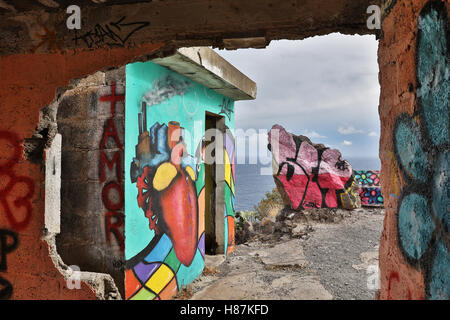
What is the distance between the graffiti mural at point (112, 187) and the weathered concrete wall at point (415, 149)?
2476 mm

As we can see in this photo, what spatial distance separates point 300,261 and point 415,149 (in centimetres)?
460

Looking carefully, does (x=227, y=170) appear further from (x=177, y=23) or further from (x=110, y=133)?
(x=177, y=23)

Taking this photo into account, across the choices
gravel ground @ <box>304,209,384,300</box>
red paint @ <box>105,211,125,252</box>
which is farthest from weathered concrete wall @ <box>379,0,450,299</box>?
gravel ground @ <box>304,209,384,300</box>

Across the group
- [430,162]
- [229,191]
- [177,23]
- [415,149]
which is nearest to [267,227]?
[229,191]

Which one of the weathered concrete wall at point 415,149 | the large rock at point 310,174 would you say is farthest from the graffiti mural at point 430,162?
the large rock at point 310,174

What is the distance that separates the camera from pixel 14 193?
2.46m

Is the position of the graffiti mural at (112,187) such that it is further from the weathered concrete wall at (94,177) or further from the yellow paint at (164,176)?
the yellow paint at (164,176)

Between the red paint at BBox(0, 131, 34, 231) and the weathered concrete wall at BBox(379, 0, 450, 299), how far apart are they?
102 inches

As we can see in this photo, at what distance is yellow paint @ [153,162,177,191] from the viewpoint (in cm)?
393

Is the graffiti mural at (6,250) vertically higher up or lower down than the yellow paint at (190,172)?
lower down

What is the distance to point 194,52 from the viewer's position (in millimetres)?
3861

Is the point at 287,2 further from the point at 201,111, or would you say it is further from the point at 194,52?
the point at 201,111

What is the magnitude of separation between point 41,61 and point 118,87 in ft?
3.02

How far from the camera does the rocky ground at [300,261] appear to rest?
14.7ft
